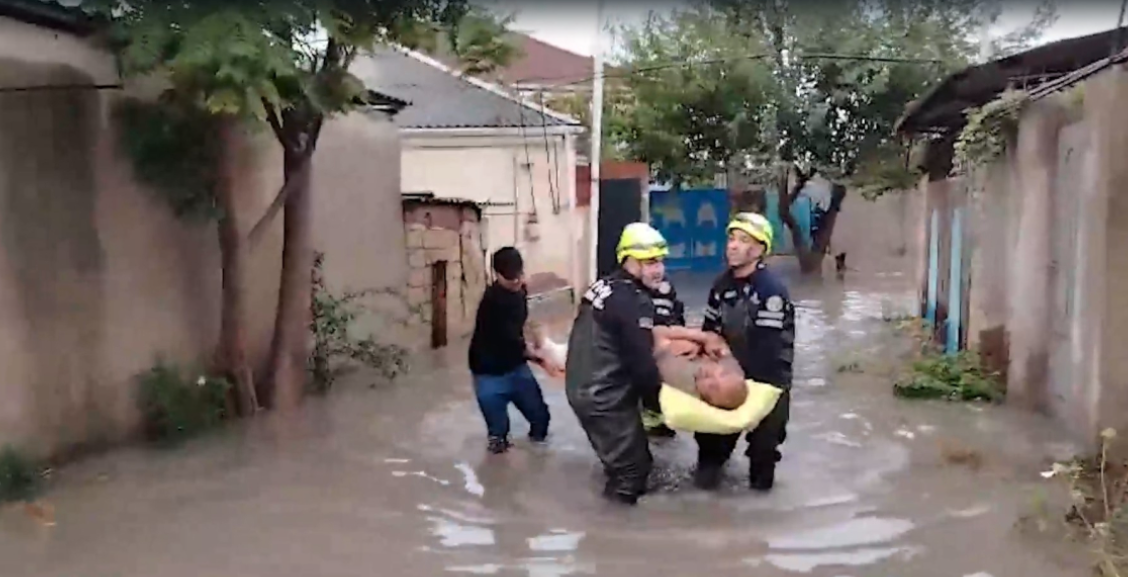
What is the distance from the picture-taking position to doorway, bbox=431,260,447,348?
1391 cm

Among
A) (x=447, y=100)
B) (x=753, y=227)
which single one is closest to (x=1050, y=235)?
(x=753, y=227)

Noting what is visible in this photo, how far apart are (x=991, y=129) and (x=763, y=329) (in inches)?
171

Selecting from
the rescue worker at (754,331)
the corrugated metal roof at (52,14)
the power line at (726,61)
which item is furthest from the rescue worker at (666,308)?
the power line at (726,61)

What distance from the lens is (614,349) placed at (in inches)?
259

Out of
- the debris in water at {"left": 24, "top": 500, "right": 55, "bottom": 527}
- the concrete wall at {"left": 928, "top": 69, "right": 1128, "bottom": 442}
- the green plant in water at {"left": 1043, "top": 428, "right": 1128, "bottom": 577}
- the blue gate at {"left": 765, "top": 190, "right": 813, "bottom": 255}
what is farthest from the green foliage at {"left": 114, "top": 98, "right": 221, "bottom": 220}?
the blue gate at {"left": 765, "top": 190, "right": 813, "bottom": 255}

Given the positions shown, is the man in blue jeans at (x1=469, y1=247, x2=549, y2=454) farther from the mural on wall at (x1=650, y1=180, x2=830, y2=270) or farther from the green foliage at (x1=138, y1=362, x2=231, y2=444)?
the mural on wall at (x1=650, y1=180, x2=830, y2=270)

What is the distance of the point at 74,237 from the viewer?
7449 millimetres

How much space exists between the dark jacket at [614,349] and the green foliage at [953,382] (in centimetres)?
426

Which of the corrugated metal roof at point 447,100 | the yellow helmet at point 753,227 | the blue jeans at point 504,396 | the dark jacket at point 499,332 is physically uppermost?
the corrugated metal roof at point 447,100

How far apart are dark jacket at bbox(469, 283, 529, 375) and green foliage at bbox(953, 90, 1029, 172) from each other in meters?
4.36

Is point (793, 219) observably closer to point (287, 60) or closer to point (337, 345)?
point (337, 345)

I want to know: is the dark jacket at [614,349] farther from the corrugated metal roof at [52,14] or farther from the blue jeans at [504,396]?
the corrugated metal roof at [52,14]

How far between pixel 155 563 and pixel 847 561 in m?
3.27

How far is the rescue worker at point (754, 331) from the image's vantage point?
22.3ft
